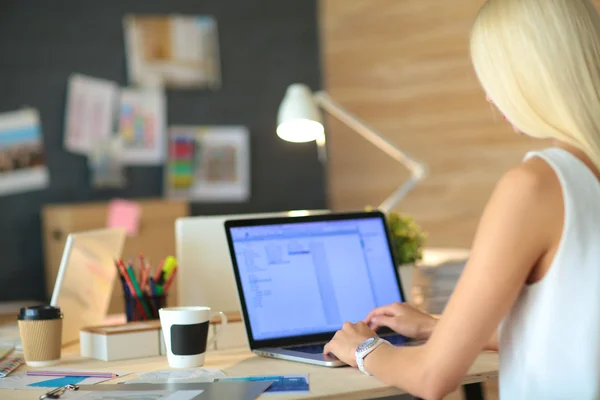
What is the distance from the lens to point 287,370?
1.52 meters

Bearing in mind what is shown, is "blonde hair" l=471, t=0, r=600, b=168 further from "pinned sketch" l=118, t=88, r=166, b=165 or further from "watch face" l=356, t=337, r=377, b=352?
"pinned sketch" l=118, t=88, r=166, b=165

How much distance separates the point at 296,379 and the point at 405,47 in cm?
264

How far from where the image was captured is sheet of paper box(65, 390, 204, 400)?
1305 millimetres

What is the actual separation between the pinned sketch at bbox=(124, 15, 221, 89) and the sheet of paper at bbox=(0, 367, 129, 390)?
2.50m

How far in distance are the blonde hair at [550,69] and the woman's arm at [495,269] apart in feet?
0.24

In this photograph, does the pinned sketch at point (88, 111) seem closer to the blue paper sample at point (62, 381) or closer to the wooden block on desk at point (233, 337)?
the wooden block on desk at point (233, 337)

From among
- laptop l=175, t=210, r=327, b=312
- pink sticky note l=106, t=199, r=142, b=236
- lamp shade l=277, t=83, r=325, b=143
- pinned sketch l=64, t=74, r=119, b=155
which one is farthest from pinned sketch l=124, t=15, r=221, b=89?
laptop l=175, t=210, r=327, b=312

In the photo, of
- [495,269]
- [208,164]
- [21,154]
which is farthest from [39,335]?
[208,164]

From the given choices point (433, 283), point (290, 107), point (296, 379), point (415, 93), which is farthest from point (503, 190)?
point (415, 93)

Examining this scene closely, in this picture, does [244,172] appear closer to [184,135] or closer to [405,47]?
[184,135]

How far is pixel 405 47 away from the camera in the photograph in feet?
12.5

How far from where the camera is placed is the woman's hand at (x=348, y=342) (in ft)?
4.87

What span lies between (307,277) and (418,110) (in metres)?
2.15

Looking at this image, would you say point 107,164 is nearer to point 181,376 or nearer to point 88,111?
point 88,111
